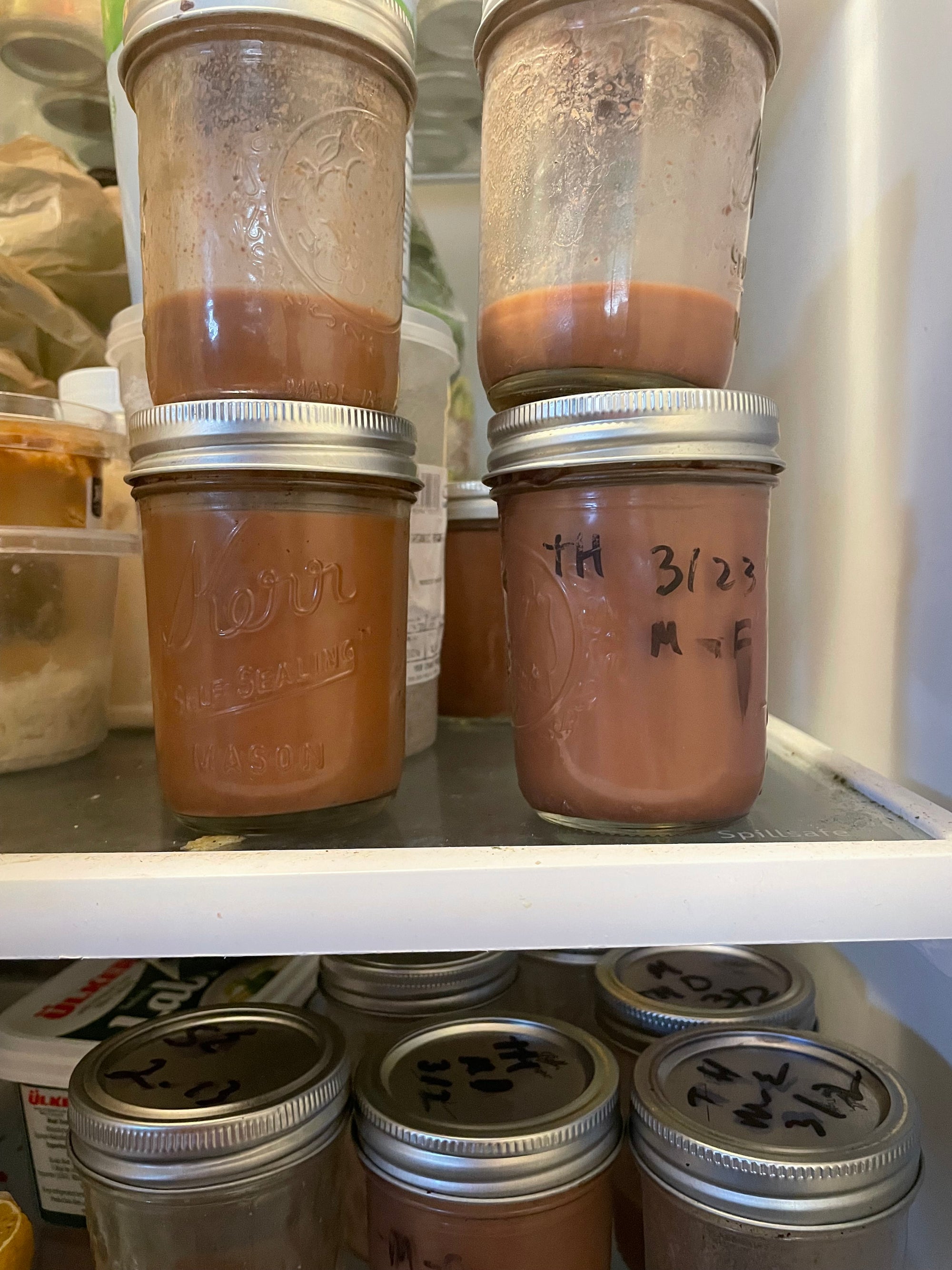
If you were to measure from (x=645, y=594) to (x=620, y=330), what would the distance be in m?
0.17

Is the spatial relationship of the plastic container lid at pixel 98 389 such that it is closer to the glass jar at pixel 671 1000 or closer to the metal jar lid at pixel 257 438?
the metal jar lid at pixel 257 438

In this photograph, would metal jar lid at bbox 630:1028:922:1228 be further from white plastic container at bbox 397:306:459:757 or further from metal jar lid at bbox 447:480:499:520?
metal jar lid at bbox 447:480:499:520

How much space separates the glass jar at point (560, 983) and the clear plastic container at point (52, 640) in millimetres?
471

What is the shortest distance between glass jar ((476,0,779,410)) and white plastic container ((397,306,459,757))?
173mm

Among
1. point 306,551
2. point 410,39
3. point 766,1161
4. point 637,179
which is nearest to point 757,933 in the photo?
point 766,1161

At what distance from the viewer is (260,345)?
1.72 ft

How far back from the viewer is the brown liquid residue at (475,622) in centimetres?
92

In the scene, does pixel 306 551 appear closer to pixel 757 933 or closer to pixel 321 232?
pixel 321 232

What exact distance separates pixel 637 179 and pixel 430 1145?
62 cm

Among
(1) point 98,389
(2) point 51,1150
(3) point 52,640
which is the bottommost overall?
(2) point 51,1150

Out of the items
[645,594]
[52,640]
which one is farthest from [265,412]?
[52,640]

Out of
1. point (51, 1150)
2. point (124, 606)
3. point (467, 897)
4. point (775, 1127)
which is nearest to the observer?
point (467, 897)

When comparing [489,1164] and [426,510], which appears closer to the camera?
[489,1164]

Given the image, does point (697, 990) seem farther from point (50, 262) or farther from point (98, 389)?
point (50, 262)
